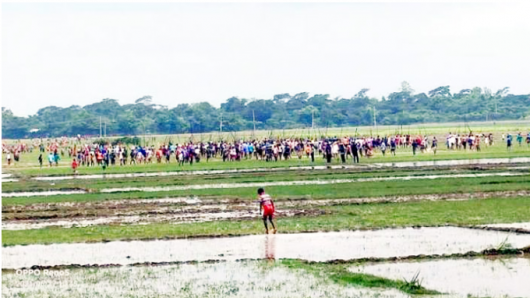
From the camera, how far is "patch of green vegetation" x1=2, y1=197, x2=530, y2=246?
98.8ft

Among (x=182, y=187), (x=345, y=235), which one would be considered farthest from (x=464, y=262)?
(x=182, y=187)

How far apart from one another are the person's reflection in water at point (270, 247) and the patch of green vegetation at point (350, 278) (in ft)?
3.23

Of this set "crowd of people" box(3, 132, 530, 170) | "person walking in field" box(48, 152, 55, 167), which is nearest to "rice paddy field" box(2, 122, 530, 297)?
"crowd of people" box(3, 132, 530, 170)

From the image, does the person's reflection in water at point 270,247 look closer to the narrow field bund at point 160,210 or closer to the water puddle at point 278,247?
the water puddle at point 278,247

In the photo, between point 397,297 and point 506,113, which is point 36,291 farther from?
point 506,113

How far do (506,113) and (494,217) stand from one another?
170m

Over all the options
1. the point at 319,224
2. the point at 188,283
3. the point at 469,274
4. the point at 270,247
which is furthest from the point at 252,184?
the point at 469,274

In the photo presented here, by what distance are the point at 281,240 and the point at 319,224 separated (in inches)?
155

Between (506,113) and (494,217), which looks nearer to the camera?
(494,217)

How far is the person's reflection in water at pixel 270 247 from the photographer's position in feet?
79.1

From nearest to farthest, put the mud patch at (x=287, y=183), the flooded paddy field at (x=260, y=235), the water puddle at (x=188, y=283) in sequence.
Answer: the water puddle at (x=188, y=283) → the flooded paddy field at (x=260, y=235) → the mud patch at (x=287, y=183)

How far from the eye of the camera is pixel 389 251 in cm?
2427

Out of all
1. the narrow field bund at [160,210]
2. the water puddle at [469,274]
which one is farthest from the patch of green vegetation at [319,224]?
the water puddle at [469,274]

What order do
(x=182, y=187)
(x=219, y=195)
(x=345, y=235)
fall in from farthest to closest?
(x=182, y=187), (x=219, y=195), (x=345, y=235)
